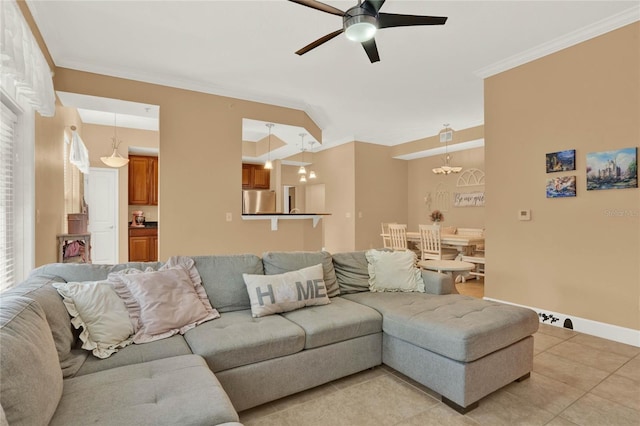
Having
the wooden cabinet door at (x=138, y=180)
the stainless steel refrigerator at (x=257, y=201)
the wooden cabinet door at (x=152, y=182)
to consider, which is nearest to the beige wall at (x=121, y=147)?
the wooden cabinet door at (x=138, y=180)

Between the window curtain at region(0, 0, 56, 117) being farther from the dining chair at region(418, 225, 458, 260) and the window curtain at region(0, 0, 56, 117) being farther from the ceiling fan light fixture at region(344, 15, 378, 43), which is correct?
the dining chair at region(418, 225, 458, 260)

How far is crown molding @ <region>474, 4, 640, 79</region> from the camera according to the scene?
Answer: 284 cm

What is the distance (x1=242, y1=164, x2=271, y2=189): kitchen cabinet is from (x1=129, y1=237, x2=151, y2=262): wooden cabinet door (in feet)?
7.95

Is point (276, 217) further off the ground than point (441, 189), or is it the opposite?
point (441, 189)

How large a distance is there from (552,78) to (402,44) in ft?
5.23

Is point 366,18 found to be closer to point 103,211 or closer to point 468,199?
point 468,199

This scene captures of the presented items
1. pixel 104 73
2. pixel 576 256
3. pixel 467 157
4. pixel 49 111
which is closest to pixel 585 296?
pixel 576 256

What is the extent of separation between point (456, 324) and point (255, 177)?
21.8ft

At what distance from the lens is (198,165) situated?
4.26 meters

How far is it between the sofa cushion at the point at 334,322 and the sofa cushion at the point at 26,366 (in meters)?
1.27

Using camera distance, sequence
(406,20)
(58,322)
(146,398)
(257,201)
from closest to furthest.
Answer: (146,398)
(58,322)
(406,20)
(257,201)

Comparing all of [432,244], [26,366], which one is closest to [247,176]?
[432,244]

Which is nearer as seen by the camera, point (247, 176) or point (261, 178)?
point (247, 176)

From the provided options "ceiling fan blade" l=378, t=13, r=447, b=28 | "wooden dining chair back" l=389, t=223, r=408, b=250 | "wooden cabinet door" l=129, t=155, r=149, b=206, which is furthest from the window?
"wooden dining chair back" l=389, t=223, r=408, b=250
